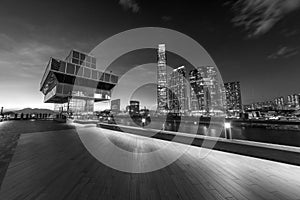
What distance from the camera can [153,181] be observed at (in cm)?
213

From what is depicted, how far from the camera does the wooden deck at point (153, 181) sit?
5.62ft

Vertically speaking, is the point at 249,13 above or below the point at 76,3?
below

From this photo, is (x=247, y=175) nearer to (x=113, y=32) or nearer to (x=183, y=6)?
(x=183, y=6)

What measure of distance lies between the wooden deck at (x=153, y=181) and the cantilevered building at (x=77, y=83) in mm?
17320

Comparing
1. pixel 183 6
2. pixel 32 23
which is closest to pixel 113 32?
pixel 183 6

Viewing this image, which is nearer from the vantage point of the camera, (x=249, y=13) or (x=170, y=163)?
(x=170, y=163)

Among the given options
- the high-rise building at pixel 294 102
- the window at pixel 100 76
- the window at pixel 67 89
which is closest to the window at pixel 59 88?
the window at pixel 67 89

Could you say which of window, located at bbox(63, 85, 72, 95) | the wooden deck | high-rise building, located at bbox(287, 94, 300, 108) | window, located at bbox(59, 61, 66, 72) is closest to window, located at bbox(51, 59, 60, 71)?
window, located at bbox(59, 61, 66, 72)

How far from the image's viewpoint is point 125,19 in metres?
9.68

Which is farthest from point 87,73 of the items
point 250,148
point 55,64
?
point 250,148

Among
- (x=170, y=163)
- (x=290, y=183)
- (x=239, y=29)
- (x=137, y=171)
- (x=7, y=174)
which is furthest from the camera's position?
(x=239, y=29)

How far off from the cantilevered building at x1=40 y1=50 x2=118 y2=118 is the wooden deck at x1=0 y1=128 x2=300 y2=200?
1732 cm

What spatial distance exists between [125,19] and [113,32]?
67.7 inches

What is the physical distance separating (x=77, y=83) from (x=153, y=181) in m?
24.5
